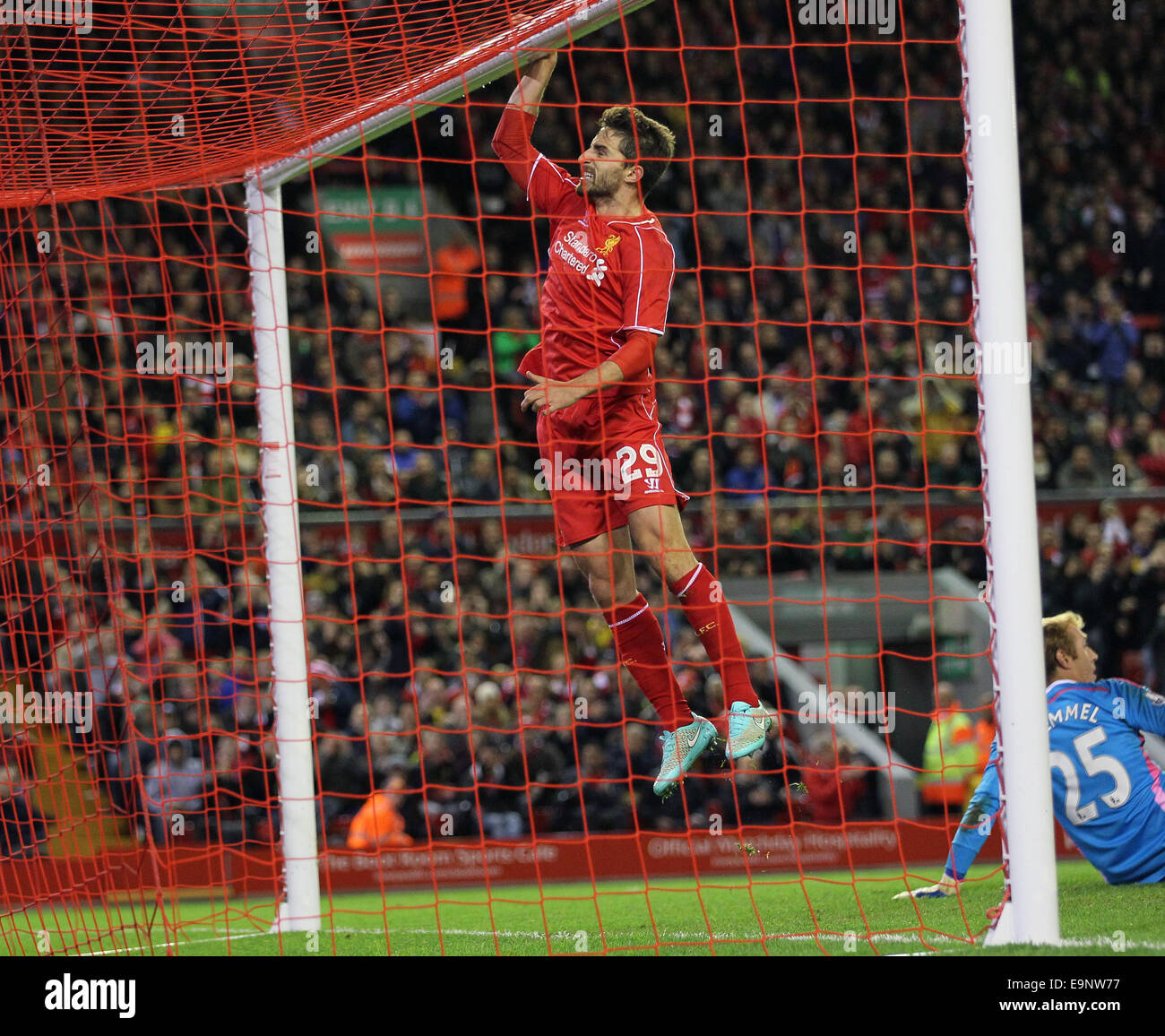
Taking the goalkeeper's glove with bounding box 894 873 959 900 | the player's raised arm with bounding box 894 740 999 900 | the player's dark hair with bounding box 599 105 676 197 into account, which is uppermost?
the player's dark hair with bounding box 599 105 676 197

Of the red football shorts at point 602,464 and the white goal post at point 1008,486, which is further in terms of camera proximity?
the red football shorts at point 602,464

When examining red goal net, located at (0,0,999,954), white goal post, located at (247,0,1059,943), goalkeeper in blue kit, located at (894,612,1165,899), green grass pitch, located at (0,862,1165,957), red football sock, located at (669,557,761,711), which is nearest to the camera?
white goal post, located at (247,0,1059,943)

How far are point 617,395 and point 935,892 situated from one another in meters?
2.63

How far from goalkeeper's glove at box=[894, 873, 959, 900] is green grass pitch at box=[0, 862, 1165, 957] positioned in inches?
2.0

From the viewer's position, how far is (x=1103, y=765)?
634 centimetres

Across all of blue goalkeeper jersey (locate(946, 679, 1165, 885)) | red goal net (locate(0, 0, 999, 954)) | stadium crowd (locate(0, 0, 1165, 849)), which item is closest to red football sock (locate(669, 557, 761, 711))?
blue goalkeeper jersey (locate(946, 679, 1165, 885))

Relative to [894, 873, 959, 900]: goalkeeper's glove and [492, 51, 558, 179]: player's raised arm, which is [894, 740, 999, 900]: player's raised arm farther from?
[492, 51, 558, 179]: player's raised arm

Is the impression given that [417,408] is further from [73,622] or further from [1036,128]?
[1036,128]

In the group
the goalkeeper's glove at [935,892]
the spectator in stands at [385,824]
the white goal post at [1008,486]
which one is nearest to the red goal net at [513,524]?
the spectator in stands at [385,824]

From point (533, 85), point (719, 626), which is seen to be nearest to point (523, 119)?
point (533, 85)

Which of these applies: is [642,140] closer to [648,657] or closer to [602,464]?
[602,464]

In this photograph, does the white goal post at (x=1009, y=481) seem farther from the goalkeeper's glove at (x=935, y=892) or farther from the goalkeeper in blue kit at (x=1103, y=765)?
the goalkeeper in blue kit at (x=1103, y=765)

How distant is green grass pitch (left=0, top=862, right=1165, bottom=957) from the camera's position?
5.00 m

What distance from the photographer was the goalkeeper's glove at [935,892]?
6141 millimetres
